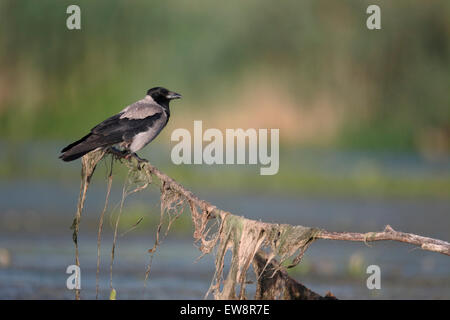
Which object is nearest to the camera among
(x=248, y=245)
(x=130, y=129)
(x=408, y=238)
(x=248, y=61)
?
(x=408, y=238)

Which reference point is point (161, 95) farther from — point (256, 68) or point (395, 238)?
point (256, 68)

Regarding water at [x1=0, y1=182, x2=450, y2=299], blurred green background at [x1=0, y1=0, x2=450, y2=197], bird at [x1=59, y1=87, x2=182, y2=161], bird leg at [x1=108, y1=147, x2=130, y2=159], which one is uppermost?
blurred green background at [x1=0, y1=0, x2=450, y2=197]

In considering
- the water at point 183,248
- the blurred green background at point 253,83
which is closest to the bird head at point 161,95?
the water at point 183,248

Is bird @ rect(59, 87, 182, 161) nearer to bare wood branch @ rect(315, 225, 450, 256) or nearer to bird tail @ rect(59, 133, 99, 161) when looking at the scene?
bird tail @ rect(59, 133, 99, 161)

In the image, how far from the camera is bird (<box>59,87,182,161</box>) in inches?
344

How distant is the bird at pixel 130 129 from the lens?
873 cm

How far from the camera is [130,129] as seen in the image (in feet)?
30.6

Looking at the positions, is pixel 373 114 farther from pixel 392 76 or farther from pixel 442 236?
pixel 442 236

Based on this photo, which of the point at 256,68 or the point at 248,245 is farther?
the point at 256,68

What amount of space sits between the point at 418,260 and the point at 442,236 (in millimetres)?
1762

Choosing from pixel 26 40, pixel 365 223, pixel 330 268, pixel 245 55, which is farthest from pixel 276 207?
pixel 26 40

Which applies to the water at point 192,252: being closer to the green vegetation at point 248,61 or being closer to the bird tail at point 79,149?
the bird tail at point 79,149

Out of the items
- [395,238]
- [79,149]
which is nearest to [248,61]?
[79,149]

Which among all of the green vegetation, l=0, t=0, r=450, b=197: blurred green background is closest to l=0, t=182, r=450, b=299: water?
l=0, t=0, r=450, b=197: blurred green background
